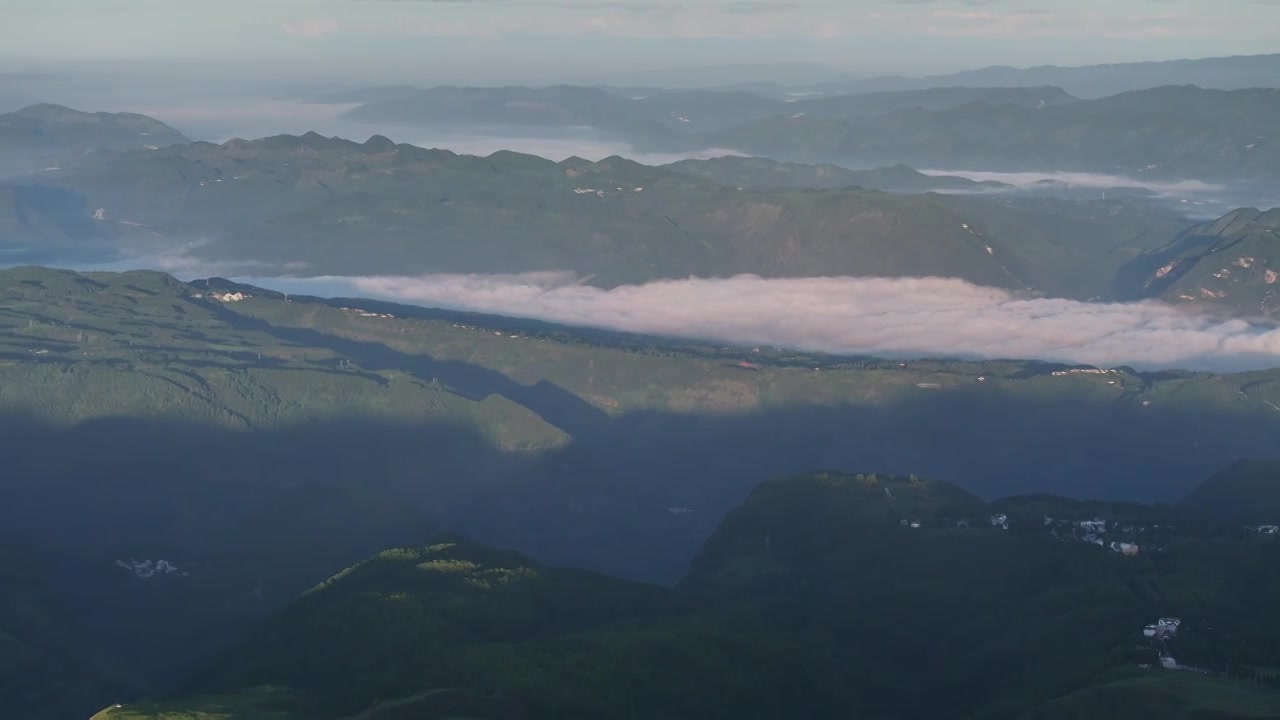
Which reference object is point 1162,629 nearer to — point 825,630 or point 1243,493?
point 825,630

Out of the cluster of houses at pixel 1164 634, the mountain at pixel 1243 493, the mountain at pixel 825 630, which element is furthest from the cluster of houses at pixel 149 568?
the mountain at pixel 1243 493

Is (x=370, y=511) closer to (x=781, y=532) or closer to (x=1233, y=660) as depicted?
(x=781, y=532)

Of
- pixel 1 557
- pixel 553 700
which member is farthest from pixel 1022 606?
pixel 1 557

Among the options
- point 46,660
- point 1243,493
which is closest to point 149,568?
point 46,660

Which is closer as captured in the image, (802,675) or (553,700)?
(553,700)

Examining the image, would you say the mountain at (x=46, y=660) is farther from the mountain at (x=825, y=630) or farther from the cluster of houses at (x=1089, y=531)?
the cluster of houses at (x=1089, y=531)

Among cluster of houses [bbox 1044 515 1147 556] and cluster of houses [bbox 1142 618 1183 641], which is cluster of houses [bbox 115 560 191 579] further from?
cluster of houses [bbox 1142 618 1183 641]
